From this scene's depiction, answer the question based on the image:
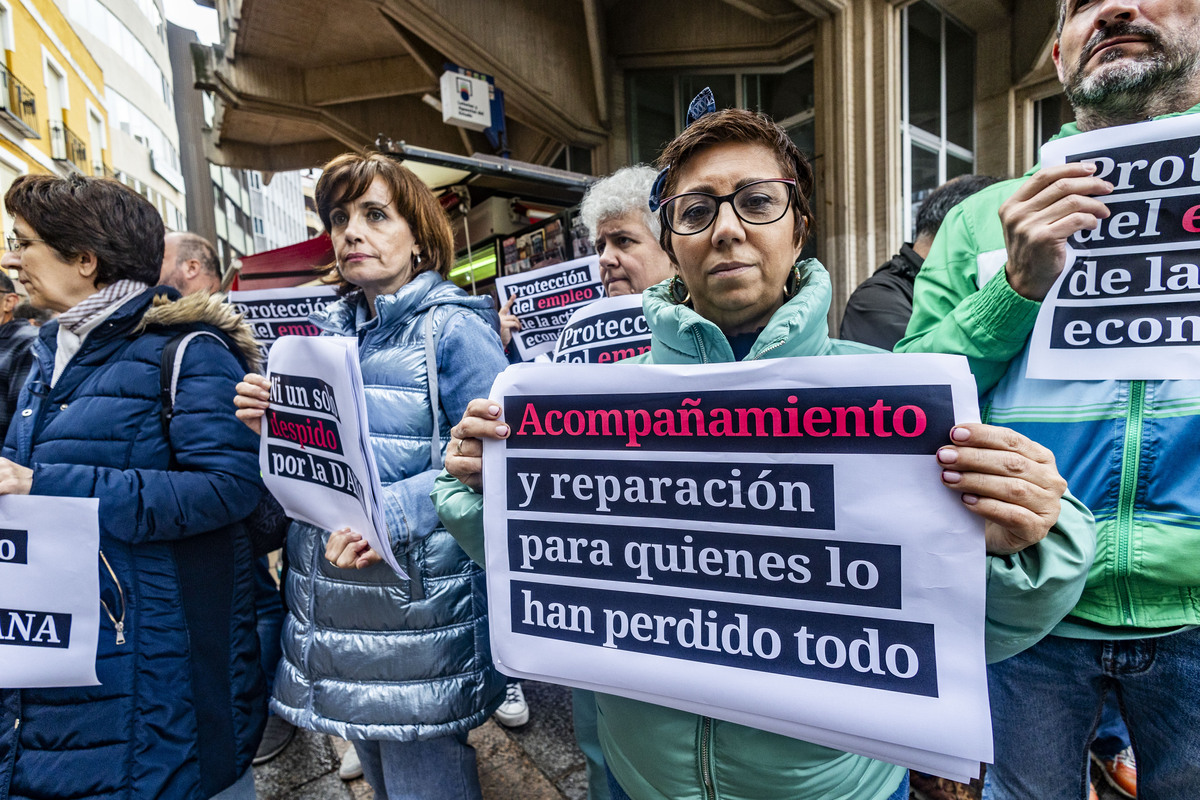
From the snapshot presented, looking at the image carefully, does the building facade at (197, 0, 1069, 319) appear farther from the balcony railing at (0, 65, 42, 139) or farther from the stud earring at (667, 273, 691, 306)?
the stud earring at (667, 273, 691, 306)

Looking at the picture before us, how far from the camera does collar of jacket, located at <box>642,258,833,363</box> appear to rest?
0.97 meters

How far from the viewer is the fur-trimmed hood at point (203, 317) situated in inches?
61.0

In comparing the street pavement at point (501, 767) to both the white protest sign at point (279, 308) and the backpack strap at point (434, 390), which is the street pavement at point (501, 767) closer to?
the backpack strap at point (434, 390)

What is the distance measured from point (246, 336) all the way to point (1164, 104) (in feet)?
7.13

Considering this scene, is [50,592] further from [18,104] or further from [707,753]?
[18,104]

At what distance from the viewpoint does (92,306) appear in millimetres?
1557

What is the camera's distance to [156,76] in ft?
27.8

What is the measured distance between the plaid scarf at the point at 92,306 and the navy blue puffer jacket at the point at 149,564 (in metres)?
0.07

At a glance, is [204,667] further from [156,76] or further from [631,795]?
[156,76]

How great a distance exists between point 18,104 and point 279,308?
14.6 ft

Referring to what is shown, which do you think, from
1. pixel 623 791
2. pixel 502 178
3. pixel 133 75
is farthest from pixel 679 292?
pixel 133 75

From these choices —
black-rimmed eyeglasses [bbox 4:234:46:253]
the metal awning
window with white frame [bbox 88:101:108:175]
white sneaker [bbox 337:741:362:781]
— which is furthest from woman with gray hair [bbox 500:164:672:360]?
window with white frame [bbox 88:101:108:175]

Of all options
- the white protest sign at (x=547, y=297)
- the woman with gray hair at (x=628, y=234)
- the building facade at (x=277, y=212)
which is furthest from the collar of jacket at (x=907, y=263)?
the building facade at (x=277, y=212)

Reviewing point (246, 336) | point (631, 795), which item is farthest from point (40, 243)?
point (631, 795)
